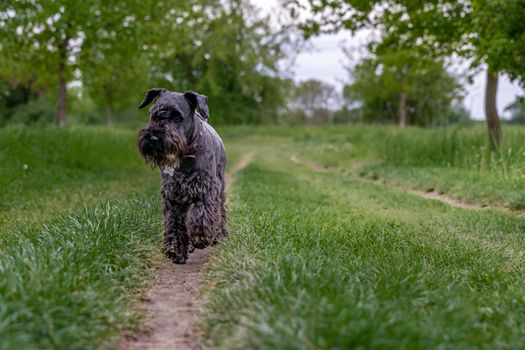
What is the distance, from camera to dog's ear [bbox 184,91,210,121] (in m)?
5.62

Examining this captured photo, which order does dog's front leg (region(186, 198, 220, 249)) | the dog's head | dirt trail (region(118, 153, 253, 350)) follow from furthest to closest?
1. dog's front leg (region(186, 198, 220, 249))
2. the dog's head
3. dirt trail (region(118, 153, 253, 350))

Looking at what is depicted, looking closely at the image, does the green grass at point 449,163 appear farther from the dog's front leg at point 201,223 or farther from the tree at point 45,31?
the tree at point 45,31

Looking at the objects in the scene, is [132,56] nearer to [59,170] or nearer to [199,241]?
[59,170]

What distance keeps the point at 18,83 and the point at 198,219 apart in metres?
29.8

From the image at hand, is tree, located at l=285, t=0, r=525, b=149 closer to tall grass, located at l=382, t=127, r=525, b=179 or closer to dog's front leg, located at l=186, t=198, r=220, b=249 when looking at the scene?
tall grass, located at l=382, t=127, r=525, b=179

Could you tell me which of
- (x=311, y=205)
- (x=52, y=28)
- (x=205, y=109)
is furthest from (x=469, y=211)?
(x=52, y=28)

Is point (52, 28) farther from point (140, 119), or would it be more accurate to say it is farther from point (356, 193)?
point (140, 119)

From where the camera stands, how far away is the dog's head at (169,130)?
17.0 ft

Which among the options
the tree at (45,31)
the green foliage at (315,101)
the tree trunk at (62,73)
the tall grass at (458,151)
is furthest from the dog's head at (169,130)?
the green foliage at (315,101)

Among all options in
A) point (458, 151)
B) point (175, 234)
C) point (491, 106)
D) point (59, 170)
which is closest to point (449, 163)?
point (458, 151)

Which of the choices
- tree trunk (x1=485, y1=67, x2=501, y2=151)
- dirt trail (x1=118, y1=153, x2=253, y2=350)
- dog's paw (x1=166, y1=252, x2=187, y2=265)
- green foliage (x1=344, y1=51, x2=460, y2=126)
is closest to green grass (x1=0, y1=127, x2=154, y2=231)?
dog's paw (x1=166, y1=252, x2=187, y2=265)

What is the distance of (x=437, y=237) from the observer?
21.4ft

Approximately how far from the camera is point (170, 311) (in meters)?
4.20

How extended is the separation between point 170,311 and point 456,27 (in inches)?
456
